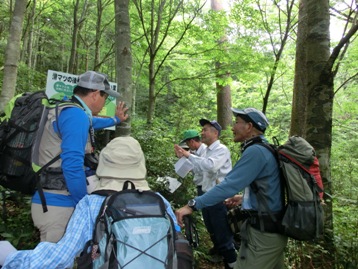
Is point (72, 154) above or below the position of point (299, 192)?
above

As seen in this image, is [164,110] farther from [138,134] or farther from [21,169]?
[21,169]

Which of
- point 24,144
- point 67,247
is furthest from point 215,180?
point 67,247

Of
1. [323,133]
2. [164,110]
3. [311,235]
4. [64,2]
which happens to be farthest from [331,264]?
[164,110]

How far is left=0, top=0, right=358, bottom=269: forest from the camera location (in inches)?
150

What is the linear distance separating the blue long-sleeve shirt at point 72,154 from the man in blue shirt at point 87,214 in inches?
11.4

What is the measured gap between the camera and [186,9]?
928 centimetres

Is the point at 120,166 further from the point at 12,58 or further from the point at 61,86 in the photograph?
the point at 12,58

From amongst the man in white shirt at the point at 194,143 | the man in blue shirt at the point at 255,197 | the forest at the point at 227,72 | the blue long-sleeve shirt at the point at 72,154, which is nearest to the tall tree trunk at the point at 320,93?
the forest at the point at 227,72

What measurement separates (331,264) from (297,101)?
458 centimetres

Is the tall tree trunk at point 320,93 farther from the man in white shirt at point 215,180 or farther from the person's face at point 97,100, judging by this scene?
the person's face at point 97,100

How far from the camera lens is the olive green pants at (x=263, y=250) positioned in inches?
102

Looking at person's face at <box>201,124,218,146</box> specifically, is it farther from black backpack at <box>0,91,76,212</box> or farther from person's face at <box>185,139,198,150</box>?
black backpack at <box>0,91,76,212</box>

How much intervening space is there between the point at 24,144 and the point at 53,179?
382 millimetres

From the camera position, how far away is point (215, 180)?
4.49 meters
